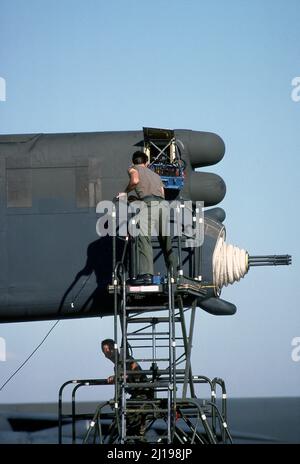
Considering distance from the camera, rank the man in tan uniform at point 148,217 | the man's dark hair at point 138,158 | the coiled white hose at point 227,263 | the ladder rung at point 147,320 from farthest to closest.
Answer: the coiled white hose at point 227,263 → the man's dark hair at point 138,158 → the ladder rung at point 147,320 → the man in tan uniform at point 148,217

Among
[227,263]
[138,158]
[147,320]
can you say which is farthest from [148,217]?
[227,263]

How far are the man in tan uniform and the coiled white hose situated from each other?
1756 millimetres

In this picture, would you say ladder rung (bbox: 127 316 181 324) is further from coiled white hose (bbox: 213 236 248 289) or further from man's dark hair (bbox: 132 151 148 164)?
man's dark hair (bbox: 132 151 148 164)

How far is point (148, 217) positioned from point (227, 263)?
255cm

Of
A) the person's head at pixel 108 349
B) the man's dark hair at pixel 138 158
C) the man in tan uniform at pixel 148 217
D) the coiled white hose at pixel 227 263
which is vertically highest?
the man's dark hair at pixel 138 158

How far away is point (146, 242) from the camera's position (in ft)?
59.5

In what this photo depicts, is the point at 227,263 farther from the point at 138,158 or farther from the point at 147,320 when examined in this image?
the point at 138,158

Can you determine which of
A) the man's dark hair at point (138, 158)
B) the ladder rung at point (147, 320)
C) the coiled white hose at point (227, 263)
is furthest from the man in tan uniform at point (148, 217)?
the coiled white hose at point (227, 263)

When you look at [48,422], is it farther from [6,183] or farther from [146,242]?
[146,242]

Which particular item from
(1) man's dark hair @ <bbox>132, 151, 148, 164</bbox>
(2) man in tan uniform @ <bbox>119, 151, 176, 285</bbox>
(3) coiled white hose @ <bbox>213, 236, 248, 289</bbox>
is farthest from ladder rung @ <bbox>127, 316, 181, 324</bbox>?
(1) man's dark hair @ <bbox>132, 151, 148, 164</bbox>

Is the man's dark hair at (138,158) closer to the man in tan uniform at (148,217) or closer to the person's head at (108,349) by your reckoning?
the man in tan uniform at (148,217)

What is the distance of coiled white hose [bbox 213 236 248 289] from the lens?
20.2m

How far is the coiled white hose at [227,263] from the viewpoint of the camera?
20203 mm

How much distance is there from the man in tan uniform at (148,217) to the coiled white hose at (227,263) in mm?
1756
